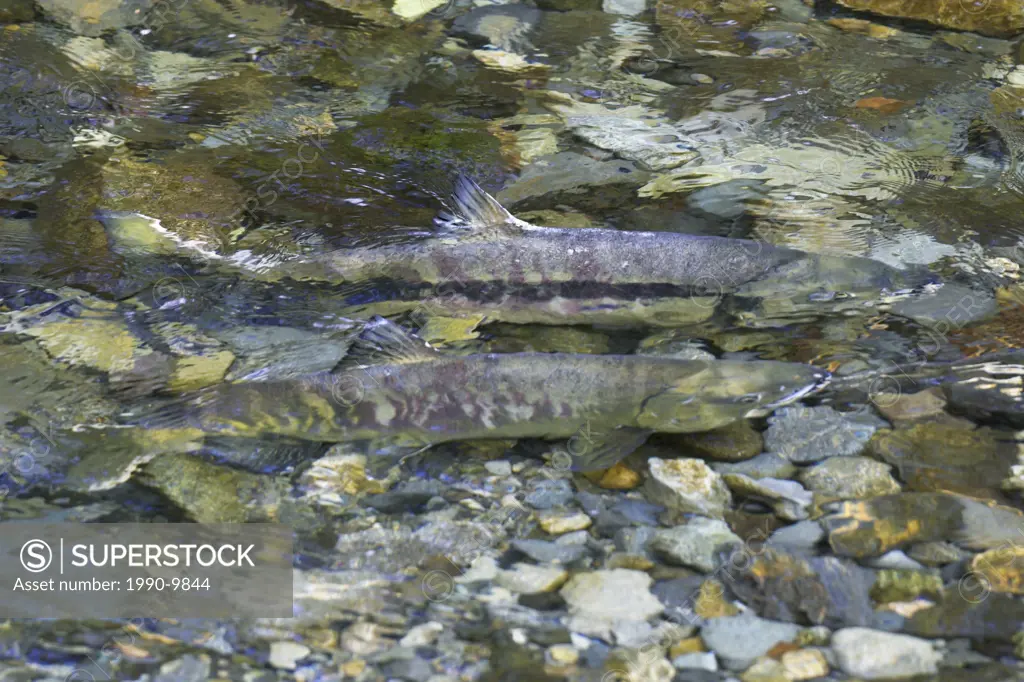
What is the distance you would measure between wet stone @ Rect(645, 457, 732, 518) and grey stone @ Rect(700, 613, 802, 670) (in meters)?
0.57

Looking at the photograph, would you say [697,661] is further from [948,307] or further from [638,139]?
[638,139]

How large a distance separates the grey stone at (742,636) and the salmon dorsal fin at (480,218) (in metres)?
2.61

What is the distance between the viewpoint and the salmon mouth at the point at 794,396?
12.4ft

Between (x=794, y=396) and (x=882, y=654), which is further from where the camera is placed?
(x=794, y=396)

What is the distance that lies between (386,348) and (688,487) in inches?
54.5

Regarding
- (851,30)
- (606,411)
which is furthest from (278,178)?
(851,30)

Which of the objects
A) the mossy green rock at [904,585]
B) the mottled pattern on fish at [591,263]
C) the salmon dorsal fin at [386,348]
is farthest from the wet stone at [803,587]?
the mottled pattern on fish at [591,263]

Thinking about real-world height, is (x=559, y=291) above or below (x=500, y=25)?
below

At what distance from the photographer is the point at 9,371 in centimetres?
412

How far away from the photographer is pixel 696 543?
322cm

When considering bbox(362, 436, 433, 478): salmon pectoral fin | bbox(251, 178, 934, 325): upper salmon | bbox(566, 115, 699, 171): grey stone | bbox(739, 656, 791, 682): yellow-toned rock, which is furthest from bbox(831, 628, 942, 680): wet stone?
bbox(566, 115, 699, 171): grey stone

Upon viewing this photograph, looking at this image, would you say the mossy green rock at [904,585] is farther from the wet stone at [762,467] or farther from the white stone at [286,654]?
the white stone at [286,654]

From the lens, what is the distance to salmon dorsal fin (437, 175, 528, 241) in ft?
16.0

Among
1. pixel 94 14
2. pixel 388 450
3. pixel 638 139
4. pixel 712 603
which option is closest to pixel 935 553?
pixel 712 603
